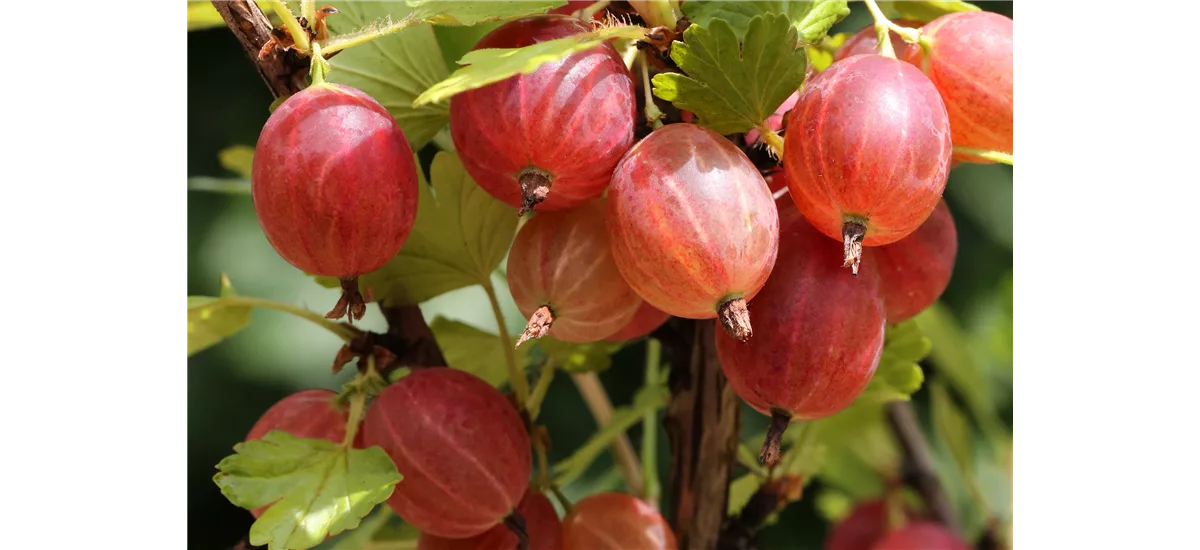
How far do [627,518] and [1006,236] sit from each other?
2.56 ft

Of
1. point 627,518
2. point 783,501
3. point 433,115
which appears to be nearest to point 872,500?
point 783,501

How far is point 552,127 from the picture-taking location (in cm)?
31

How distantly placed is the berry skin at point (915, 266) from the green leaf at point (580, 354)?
0.14 meters

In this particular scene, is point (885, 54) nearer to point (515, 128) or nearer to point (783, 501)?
point (515, 128)

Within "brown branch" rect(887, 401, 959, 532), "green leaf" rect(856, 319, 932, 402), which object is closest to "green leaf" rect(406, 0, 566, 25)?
"green leaf" rect(856, 319, 932, 402)

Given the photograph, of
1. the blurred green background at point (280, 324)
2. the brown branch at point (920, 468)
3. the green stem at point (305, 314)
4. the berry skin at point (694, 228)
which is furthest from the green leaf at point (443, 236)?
the brown branch at point (920, 468)

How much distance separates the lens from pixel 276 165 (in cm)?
31

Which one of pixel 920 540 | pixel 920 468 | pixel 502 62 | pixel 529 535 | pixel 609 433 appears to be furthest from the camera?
pixel 920 468

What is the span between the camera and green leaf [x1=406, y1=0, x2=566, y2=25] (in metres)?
0.32

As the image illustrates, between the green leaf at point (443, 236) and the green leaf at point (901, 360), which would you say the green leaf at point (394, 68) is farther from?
the green leaf at point (901, 360)

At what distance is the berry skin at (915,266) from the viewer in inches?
14.9

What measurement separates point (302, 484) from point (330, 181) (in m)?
0.11


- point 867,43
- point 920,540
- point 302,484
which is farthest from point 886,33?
point 920,540

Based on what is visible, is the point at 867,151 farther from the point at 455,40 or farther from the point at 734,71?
the point at 455,40
